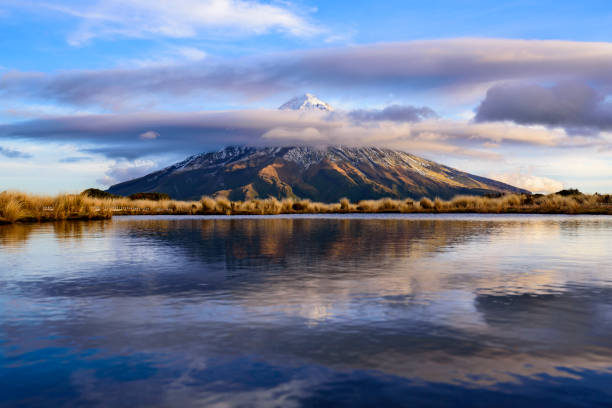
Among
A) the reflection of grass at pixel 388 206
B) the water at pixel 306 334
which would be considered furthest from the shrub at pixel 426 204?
the water at pixel 306 334

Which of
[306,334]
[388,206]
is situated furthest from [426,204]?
[306,334]

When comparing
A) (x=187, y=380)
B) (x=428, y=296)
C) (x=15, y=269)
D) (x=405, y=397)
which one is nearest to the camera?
(x=405, y=397)

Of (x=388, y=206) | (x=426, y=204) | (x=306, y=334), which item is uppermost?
(x=426, y=204)

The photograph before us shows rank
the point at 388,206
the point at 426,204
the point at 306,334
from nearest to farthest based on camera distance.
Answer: the point at 306,334, the point at 426,204, the point at 388,206

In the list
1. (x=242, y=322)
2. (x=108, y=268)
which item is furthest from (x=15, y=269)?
(x=242, y=322)

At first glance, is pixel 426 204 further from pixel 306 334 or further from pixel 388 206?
pixel 306 334

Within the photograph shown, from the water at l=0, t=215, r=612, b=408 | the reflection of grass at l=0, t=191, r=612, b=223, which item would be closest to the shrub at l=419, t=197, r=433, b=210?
the reflection of grass at l=0, t=191, r=612, b=223

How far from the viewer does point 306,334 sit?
762cm

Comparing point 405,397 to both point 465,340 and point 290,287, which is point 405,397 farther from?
point 290,287

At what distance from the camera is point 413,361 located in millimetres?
6469

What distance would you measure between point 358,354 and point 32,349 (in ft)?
14.7

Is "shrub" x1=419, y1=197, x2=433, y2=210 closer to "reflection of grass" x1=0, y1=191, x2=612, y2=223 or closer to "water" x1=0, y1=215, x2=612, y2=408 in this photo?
"reflection of grass" x1=0, y1=191, x2=612, y2=223

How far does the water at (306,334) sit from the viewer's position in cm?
563

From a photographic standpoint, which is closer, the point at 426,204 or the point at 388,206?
the point at 426,204
